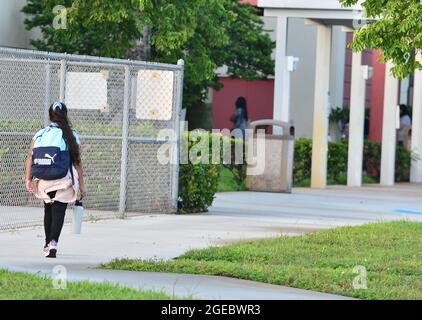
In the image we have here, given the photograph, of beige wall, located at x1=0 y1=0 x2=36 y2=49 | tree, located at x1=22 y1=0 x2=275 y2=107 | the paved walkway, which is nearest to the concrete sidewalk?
the paved walkway

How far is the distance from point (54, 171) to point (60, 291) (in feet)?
9.13

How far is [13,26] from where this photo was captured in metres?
26.4

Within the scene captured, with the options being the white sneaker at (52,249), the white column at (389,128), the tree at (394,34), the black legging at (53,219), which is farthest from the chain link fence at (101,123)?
the white column at (389,128)

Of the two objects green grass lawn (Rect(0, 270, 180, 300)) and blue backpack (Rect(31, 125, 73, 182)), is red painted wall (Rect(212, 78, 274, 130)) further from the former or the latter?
green grass lawn (Rect(0, 270, 180, 300))

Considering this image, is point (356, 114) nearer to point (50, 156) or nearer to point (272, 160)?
point (272, 160)

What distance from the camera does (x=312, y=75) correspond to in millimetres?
37156

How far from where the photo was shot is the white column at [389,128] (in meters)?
30.0

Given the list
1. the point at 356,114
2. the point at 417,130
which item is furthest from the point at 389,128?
the point at 417,130

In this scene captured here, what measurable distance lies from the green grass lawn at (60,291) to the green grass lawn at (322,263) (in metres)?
1.56

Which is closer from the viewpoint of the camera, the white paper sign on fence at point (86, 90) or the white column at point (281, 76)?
the white paper sign on fence at point (86, 90)

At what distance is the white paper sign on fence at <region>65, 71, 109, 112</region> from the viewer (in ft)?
54.3

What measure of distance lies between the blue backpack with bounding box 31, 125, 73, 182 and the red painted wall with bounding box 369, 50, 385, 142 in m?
21.3

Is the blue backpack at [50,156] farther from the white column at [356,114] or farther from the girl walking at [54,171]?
the white column at [356,114]
